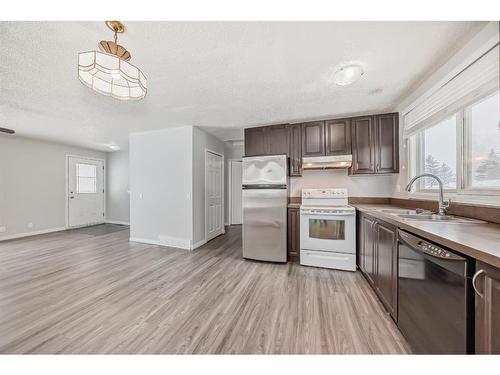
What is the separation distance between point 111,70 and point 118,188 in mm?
6006

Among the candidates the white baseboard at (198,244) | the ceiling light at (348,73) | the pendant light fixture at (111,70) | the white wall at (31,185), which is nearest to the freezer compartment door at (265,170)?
the ceiling light at (348,73)

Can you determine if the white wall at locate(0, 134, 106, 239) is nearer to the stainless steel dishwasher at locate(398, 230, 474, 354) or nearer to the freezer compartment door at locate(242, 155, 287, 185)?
the freezer compartment door at locate(242, 155, 287, 185)

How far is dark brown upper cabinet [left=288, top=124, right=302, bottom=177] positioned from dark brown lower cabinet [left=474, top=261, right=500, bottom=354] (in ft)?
8.30

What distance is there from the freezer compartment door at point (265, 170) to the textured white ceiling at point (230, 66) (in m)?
0.71

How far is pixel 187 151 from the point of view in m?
3.65

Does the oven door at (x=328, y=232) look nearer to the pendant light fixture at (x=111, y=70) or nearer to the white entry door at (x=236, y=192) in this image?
the pendant light fixture at (x=111, y=70)

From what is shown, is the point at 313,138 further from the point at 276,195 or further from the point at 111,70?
the point at 111,70

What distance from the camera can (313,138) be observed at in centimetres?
319

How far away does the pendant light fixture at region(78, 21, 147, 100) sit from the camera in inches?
50.0

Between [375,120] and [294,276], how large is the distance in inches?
104

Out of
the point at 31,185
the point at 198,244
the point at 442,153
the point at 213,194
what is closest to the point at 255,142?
the point at 213,194

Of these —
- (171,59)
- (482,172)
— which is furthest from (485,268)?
(171,59)

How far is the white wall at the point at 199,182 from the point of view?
12.0ft

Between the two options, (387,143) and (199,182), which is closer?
(387,143)
